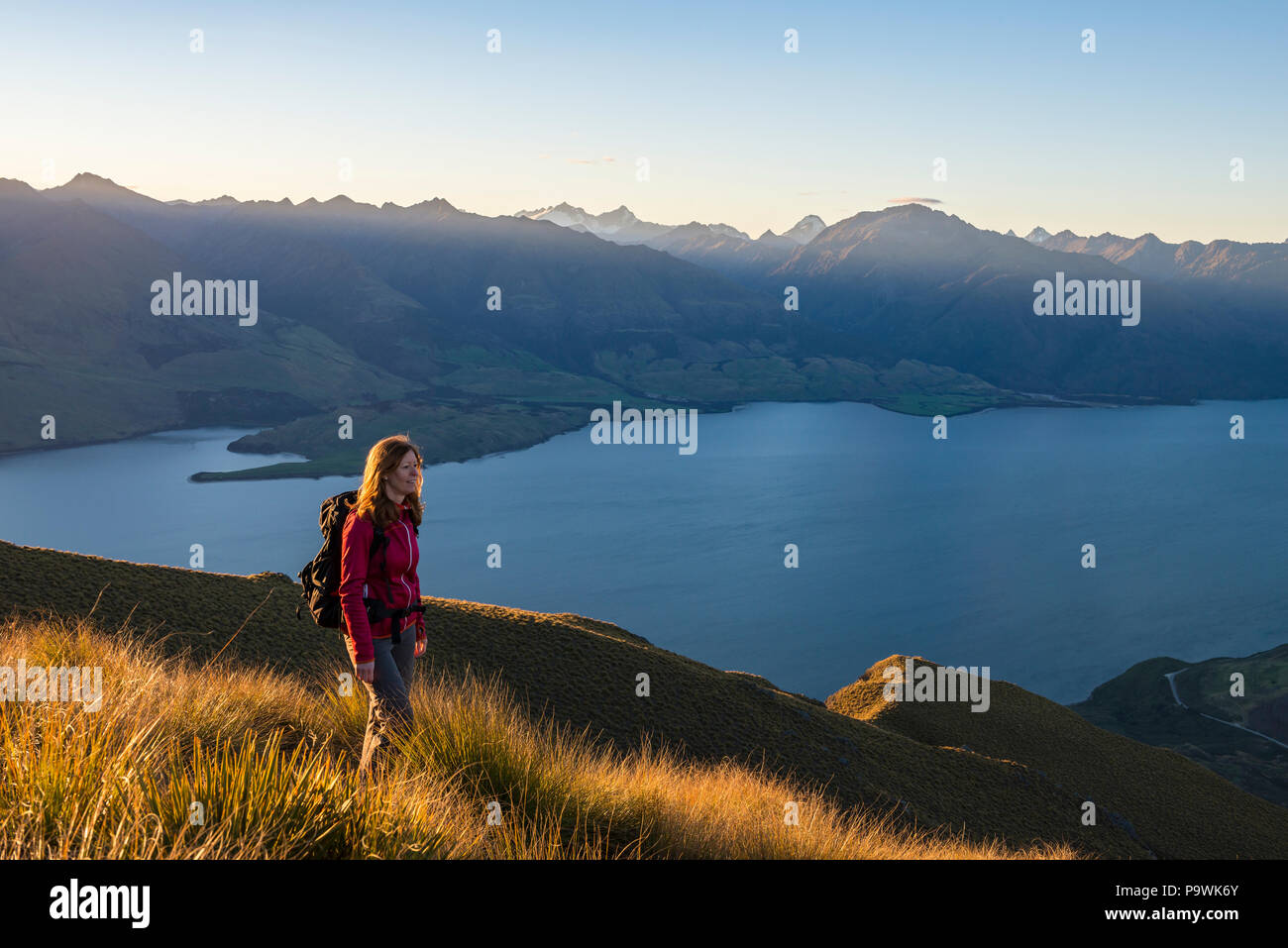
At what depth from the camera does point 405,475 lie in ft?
20.6

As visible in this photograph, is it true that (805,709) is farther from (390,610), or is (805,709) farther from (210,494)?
(210,494)

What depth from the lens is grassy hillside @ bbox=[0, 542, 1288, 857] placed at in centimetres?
1709

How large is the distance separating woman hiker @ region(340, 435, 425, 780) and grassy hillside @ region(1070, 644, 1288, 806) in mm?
80375

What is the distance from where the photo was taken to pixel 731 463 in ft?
616

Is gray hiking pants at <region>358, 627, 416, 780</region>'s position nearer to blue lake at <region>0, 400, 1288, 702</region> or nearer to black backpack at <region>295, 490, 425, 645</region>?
black backpack at <region>295, 490, 425, 645</region>

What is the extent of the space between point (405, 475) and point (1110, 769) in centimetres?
3774

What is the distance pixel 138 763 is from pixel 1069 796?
2777 cm

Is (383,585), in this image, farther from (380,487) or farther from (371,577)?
(380,487)

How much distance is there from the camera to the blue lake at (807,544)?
339 ft

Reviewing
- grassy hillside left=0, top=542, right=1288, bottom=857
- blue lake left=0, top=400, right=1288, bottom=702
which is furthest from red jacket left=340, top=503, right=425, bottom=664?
blue lake left=0, top=400, right=1288, bottom=702

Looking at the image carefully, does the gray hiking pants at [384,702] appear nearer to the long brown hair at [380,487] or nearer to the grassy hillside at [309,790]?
the grassy hillside at [309,790]

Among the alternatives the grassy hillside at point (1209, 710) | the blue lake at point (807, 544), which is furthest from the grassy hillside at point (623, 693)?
the blue lake at point (807, 544)

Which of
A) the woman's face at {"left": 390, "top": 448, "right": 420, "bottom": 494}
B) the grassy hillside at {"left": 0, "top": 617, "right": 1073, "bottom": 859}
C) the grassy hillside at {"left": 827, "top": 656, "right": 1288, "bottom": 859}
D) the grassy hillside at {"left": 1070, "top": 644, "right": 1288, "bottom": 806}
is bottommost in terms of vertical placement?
the grassy hillside at {"left": 1070, "top": 644, "right": 1288, "bottom": 806}
